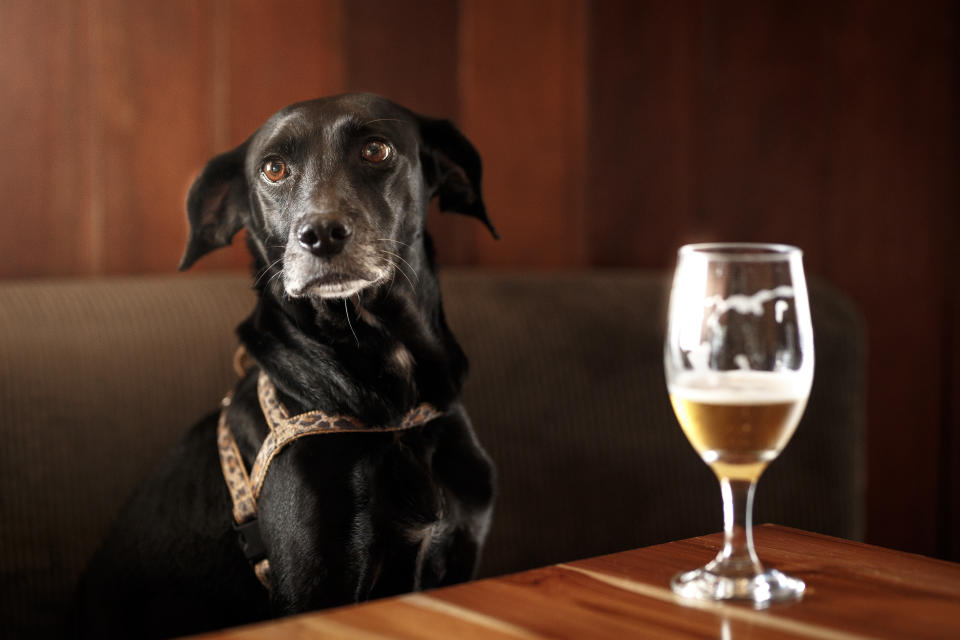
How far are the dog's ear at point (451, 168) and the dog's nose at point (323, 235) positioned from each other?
0.50 ft

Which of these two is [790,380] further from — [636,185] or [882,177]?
[882,177]

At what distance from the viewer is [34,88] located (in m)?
1.37

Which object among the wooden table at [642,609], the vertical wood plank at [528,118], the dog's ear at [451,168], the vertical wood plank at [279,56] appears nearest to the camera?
the wooden table at [642,609]

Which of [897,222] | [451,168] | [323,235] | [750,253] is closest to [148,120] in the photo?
[451,168]

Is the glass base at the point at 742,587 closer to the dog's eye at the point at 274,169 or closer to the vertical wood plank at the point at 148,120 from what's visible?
the dog's eye at the point at 274,169

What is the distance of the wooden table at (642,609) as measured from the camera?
1.82ft

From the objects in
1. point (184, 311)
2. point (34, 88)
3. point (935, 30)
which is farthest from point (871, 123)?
point (34, 88)

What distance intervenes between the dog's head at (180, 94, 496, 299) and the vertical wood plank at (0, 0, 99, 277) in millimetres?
722

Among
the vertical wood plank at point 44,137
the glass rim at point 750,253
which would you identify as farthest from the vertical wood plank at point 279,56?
the glass rim at point 750,253

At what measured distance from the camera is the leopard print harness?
770mm

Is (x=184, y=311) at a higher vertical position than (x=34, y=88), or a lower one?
lower

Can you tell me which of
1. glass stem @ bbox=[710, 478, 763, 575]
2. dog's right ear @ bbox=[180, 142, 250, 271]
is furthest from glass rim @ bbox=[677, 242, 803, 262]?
dog's right ear @ bbox=[180, 142, 250, 271]

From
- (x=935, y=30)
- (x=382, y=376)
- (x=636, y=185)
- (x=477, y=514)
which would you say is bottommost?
(x=477, y=514)

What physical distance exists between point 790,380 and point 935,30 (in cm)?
181
